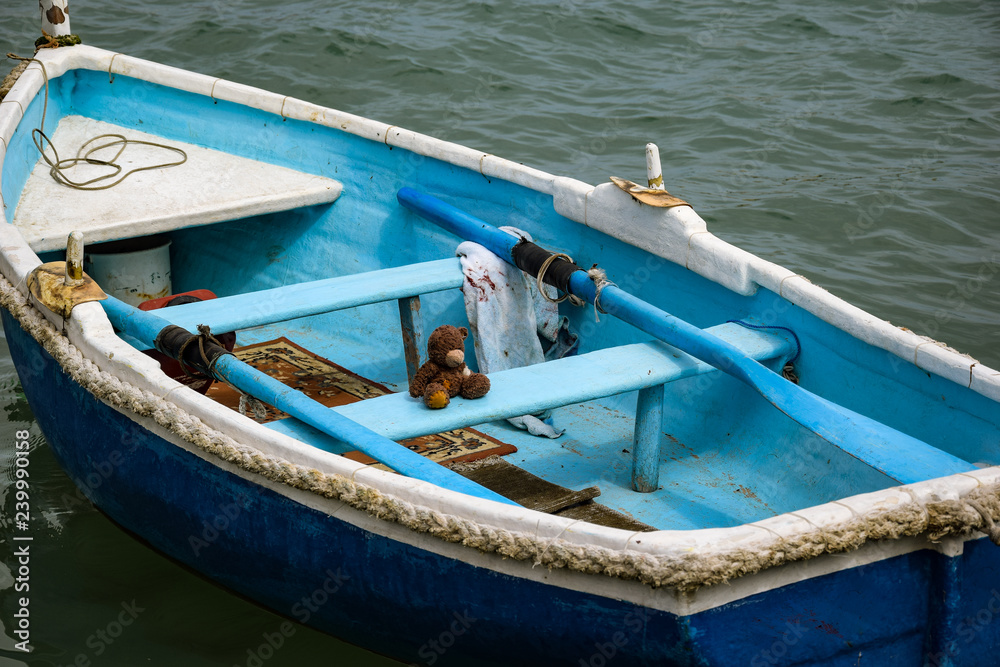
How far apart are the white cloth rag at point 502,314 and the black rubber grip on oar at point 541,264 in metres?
0.11

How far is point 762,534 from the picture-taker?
2.07 metres

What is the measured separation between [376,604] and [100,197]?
2.56 m

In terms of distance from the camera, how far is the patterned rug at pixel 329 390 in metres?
3.72

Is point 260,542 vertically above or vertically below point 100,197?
below

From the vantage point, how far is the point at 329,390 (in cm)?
418

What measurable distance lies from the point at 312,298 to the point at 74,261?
781 millimetres

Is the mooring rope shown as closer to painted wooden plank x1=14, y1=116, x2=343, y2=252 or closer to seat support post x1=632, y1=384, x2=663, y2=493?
painted wooden plank x1=14, y1=116, x2=343, y2=252

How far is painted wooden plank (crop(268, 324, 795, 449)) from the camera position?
2.94m

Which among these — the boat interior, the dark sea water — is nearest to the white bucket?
the boat interior

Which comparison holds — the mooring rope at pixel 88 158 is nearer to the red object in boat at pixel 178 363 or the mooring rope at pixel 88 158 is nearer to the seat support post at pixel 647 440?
the red object in boat at pixel 178 363

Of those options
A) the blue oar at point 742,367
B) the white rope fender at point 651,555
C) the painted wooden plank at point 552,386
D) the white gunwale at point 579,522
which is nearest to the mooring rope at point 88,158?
the white gunwale at point 579,522

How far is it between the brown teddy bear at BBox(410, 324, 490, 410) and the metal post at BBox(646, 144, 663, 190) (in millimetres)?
898

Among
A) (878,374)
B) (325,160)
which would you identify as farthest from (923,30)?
(878,374)

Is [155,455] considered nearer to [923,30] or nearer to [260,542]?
[260,542]
